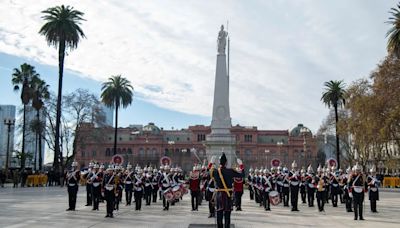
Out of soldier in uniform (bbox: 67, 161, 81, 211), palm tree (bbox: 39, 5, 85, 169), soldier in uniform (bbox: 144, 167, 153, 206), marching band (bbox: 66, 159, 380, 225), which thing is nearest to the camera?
→ marching band (bbox: 66, 159, 380, 225)

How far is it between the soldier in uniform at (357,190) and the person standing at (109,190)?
846cm

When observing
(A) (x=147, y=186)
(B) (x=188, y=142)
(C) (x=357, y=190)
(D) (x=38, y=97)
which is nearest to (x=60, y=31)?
(D) (x=38, y=97)

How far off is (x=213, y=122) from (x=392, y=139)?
56.3 feet

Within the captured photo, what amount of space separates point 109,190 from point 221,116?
105ft

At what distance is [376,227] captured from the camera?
562 inches

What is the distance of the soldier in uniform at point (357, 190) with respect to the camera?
16578mm

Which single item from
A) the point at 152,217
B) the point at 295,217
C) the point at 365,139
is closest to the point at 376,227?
the point at 295,217

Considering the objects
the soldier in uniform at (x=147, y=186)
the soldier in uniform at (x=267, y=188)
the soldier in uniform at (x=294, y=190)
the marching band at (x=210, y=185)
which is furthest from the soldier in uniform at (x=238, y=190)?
the soldier in uniform at (x=147, y=186)

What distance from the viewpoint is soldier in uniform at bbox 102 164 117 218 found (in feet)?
54.5

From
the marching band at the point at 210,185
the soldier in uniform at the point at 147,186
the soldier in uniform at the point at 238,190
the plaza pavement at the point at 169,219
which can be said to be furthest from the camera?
the soldier in uniform at the point at 147,186

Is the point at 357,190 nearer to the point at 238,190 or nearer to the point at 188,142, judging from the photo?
the point at 238,190

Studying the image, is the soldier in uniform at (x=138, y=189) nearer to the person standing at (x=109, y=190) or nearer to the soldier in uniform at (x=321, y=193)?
the person standing at (x=109, y=190)

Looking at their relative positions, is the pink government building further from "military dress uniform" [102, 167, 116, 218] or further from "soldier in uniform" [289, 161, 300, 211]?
"military dress uniform" [102, 167, 116, 218]

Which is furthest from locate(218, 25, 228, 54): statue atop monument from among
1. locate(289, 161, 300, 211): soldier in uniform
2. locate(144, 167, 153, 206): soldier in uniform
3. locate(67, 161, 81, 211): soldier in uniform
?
locate(67, 161, 81, 211): soldier in uniform
